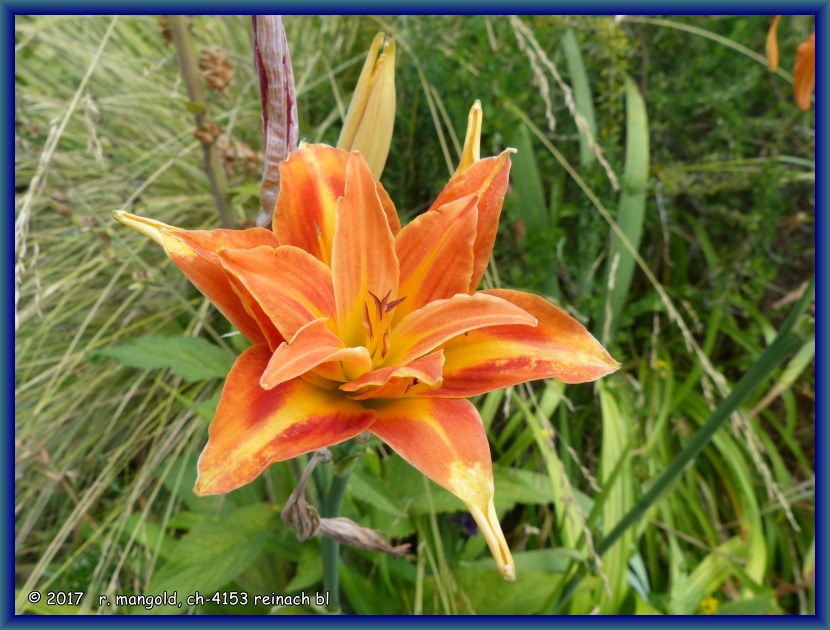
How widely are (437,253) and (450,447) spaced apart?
0.54ft

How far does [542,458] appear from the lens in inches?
57.7

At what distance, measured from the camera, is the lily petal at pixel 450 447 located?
1.34ft

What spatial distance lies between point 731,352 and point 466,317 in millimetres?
1719

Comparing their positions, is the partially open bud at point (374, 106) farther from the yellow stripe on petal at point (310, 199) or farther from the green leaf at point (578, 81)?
the green leaf at point (578, 81)

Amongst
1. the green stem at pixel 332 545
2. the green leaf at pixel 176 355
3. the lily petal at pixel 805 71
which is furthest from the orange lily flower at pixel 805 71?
the green leaf at pixel 176 355

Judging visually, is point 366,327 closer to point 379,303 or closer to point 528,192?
point 379,303

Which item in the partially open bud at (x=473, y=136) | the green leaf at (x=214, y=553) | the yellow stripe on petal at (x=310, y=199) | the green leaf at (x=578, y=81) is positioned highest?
the green leaf at (x=578, y=81)

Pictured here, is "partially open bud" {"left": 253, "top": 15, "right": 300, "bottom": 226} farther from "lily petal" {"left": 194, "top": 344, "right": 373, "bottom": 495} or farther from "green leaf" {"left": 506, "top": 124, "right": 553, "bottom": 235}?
"green leaf" {"left": 506, "top": 124, "right": 553, "bottom": 235}

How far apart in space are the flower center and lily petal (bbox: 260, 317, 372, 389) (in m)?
0.03

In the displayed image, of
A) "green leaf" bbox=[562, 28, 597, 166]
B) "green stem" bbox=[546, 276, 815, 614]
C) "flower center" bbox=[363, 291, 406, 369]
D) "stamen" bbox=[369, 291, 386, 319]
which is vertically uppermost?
"green leaf" bbox=[562, 28, 597, 166]

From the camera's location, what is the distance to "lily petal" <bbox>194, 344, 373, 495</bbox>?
A: 40cm

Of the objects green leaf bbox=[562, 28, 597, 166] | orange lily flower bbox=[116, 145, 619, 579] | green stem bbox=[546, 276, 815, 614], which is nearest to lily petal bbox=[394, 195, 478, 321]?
orange lily flower bbox=[116, 145, 619, 579]

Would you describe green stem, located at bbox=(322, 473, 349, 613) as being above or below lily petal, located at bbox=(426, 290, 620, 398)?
below

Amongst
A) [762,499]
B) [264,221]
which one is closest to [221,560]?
[264,221]
